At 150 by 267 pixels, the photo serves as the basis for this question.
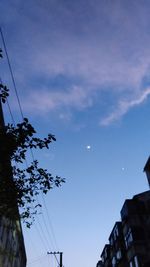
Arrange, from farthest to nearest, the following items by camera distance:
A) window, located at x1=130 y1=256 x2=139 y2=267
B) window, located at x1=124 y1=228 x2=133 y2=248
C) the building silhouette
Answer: window, located at x1=124 y1=228 x2=133 y2=248, window, located at x1=130 y1=256 x2=139 y2=267, the building silhouette

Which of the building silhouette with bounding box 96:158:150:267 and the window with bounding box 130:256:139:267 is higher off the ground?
the building silhouette with bounding box 96:158:150:267

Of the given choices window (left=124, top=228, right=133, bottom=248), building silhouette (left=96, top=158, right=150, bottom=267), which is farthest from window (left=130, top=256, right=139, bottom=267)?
window (left=124, top=228, right=133, bottom=248)

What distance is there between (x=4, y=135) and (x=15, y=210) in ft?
12.8

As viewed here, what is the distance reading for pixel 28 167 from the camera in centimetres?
1196

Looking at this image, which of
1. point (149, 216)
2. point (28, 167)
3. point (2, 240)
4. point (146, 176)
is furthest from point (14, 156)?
point (149, 216)

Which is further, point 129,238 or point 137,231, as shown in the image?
point 129,238

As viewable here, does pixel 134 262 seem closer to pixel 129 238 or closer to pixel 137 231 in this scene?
pixel 129 238

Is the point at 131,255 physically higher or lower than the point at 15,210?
higher

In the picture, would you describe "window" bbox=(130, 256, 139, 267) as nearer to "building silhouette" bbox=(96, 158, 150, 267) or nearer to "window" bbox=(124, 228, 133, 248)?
"building silhouette" bbox=(96, 158, 150, 267)

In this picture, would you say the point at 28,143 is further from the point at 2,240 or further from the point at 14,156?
the point at 2,240

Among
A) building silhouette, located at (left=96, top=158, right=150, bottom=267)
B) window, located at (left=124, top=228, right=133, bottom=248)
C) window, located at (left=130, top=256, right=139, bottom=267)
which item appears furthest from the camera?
window, located at (left=124, top=228, right=133, bottom=248)

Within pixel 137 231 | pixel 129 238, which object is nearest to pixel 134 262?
pixel 129 238

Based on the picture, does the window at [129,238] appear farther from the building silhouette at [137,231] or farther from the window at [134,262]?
the window at [134,262]

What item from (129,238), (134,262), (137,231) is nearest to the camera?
(134,262)
